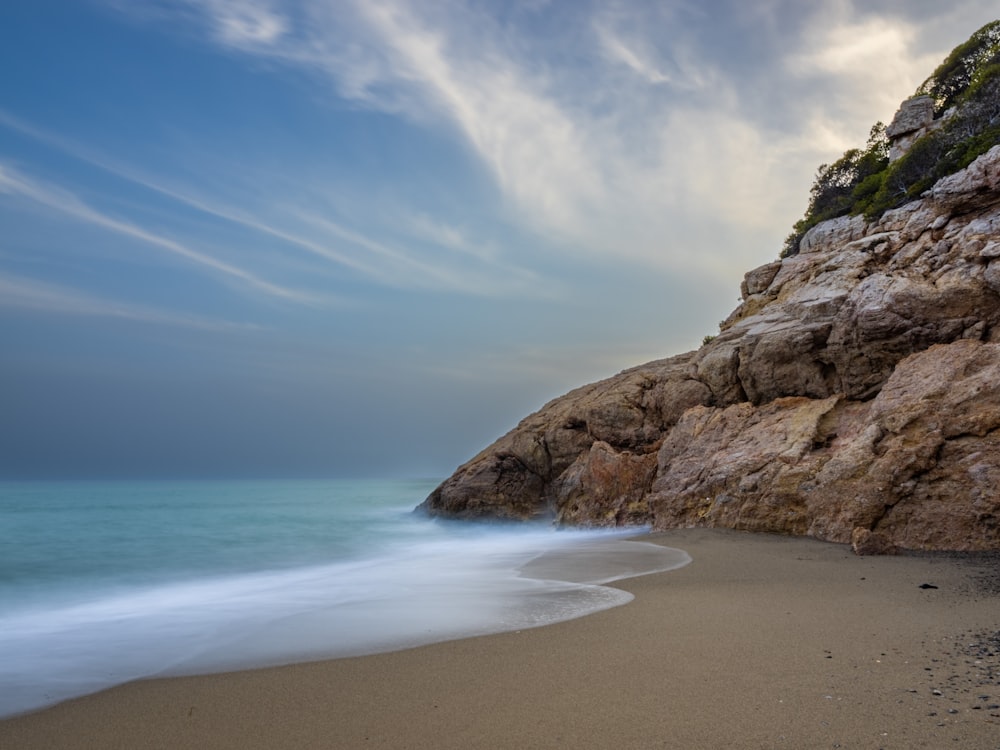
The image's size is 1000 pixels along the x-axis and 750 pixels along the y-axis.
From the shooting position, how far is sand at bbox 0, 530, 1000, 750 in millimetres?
2758

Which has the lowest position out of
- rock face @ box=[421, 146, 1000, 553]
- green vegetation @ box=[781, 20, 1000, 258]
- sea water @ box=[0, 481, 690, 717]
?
sea water @ box=[0, 481, 690, 717]

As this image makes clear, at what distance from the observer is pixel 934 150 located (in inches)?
661

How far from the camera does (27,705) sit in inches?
148

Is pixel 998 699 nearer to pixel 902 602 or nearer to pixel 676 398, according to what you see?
pixel 902 602

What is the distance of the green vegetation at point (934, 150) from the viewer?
1441 centimetres

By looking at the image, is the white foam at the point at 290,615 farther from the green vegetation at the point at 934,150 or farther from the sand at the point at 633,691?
the green vegetation at the point at 934,150

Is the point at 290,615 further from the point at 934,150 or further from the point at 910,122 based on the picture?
the point at 910,122

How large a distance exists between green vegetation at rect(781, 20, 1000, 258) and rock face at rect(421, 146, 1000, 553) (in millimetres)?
1618

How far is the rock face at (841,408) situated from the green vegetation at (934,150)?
5.31ft

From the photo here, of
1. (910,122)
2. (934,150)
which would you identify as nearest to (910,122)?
(910,122)

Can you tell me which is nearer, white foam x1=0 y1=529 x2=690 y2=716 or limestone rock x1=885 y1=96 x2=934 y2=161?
white foam x1=0 y1=529 x2=690 y2=716

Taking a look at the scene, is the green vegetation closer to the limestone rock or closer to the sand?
the limestone rock

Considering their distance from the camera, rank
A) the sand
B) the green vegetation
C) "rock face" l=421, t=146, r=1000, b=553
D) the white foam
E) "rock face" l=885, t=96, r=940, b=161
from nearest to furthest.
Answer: the sand
the white foam
"rock face" l=421, t=146, r=1000, b=553
the green vegetation
"rock face" l=885, t=96, r=940, b=161

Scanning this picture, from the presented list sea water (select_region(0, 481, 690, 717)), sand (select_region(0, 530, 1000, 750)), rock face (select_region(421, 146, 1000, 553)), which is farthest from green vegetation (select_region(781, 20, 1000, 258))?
sand (select_region(0, 530, 1000, 750))
